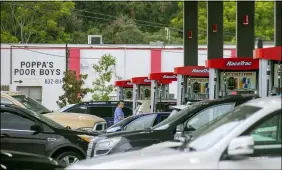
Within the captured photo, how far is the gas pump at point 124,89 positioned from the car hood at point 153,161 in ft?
78.8

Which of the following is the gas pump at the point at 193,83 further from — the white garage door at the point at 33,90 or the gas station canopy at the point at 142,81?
the white garage door at the point at 33,90

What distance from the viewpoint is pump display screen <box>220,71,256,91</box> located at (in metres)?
16.9

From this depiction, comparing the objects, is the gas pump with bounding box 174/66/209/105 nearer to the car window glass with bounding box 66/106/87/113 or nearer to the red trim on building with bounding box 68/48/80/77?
the car window glass with bounding box 66/106/87/113

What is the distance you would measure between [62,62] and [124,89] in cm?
1741

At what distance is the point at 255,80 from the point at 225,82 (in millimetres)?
817

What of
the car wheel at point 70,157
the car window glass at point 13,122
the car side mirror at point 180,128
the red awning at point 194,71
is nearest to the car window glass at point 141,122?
the car wheel at point 70,157

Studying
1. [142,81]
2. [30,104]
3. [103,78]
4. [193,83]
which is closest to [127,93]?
[142,81]

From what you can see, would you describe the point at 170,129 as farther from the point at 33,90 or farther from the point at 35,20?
the point at 35,20

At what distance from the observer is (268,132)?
7000mm

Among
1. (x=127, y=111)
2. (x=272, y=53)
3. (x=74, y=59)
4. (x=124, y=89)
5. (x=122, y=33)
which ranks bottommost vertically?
(x=127, y=111)

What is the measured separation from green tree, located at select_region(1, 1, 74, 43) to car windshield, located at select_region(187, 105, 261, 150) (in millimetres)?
55191

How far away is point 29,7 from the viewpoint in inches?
2424

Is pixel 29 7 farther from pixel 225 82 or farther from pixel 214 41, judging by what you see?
pixel 225 82

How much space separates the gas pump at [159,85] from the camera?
75.3 ft
